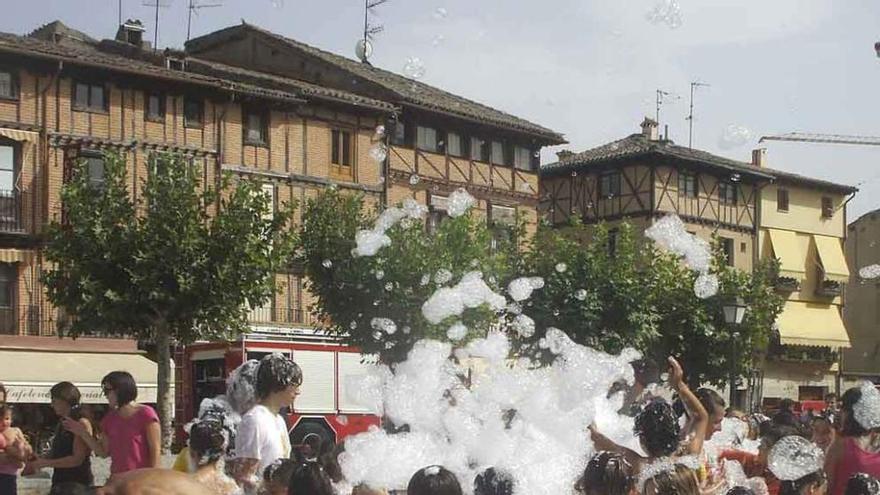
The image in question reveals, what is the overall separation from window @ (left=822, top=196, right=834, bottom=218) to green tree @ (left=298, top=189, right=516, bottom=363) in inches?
995

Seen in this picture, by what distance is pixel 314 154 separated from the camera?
3581 cm

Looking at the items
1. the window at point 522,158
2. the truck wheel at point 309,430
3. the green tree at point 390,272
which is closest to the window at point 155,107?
the green tree at point 390,272

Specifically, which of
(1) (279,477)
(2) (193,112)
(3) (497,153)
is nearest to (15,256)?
(2) (193,112)

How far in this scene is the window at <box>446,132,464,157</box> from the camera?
3869 cm

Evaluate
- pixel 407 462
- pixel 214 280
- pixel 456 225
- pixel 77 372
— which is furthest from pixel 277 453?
pixel 77 372

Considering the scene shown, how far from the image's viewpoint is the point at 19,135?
29922mm

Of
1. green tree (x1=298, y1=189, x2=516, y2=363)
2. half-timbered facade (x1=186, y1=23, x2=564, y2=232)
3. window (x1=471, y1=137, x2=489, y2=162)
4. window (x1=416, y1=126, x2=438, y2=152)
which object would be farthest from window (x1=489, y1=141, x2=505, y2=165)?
green tree (x1=298, y1=189, x2=516, y2=363)

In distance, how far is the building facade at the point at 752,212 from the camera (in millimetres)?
44656

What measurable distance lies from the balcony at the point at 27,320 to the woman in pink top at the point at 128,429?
22.1 m

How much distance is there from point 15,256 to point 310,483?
25.8 m

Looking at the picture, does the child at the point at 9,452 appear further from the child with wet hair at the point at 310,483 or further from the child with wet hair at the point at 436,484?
the child with wet hair at the point at 436,484

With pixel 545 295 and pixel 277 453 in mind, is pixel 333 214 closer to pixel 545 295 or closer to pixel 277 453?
pixel 545 295

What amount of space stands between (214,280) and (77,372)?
5.92 m

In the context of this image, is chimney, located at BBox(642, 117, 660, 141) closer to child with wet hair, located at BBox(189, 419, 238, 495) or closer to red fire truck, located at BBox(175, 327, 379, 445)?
red fire truck, located at BBox(175, 327, 379, 445)
